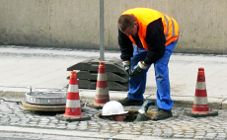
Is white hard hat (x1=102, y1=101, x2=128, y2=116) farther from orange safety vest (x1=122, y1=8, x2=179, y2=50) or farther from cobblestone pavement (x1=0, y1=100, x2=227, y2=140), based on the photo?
orange safety vest (x1=122, y1=8, x2=179, y2=50)

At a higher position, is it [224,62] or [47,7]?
[47,7]

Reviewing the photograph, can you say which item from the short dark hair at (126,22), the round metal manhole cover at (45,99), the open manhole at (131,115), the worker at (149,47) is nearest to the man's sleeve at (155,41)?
the worker at (149,47)

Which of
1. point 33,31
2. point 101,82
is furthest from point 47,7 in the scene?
point 101,82

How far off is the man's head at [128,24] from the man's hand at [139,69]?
513 millimetres

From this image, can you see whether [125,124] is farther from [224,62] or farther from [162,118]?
[224,62]

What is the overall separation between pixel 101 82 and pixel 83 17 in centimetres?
514

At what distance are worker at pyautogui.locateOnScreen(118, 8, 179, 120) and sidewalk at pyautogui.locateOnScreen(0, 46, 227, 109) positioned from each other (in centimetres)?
71

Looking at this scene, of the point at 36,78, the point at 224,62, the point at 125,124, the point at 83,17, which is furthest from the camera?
the point at 83,17

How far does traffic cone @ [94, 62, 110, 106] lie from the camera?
7852 millimetres

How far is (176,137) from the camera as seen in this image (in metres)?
6.22

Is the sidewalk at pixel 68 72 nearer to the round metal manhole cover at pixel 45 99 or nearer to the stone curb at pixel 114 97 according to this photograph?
the stone curb at pixel 114 97

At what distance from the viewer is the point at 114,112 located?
726 centimetres

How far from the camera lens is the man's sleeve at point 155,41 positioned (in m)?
6.89

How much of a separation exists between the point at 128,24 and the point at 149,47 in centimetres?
45
